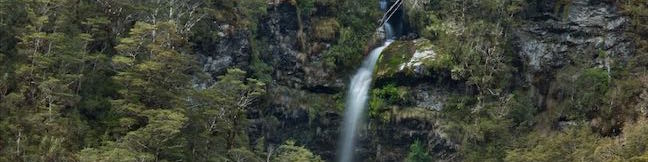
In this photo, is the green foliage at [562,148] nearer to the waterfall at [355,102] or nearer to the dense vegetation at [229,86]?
the dense vegetation at [229,86]

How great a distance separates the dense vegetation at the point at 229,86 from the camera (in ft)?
89.4

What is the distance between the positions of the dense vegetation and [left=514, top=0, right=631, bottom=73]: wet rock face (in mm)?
464

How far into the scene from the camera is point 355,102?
37875 millimetres

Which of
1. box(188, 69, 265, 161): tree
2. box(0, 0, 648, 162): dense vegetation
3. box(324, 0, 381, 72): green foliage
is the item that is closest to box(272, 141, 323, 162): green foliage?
box(0, 0, 648, 162): dense vegetation

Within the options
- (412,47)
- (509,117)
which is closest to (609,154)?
(509,117)

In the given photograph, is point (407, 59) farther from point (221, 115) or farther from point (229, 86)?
point (221, 115)

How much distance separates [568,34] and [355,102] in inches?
462

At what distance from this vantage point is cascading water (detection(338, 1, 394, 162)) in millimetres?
36844

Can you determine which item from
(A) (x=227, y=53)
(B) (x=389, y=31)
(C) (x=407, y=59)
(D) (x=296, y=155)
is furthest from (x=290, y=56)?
(D) (x=296, y=155)

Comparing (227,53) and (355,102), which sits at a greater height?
(227,53)

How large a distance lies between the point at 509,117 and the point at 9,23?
23.7 m

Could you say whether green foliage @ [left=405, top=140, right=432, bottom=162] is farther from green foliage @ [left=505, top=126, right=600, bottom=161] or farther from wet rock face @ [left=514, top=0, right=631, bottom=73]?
wet rock face @ [left=514, top=0, right=631, bottom=73]

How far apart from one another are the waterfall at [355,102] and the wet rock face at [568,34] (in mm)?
8189

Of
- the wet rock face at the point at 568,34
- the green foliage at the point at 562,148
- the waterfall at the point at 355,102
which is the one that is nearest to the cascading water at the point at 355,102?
the waterfall at the point at 355,102
